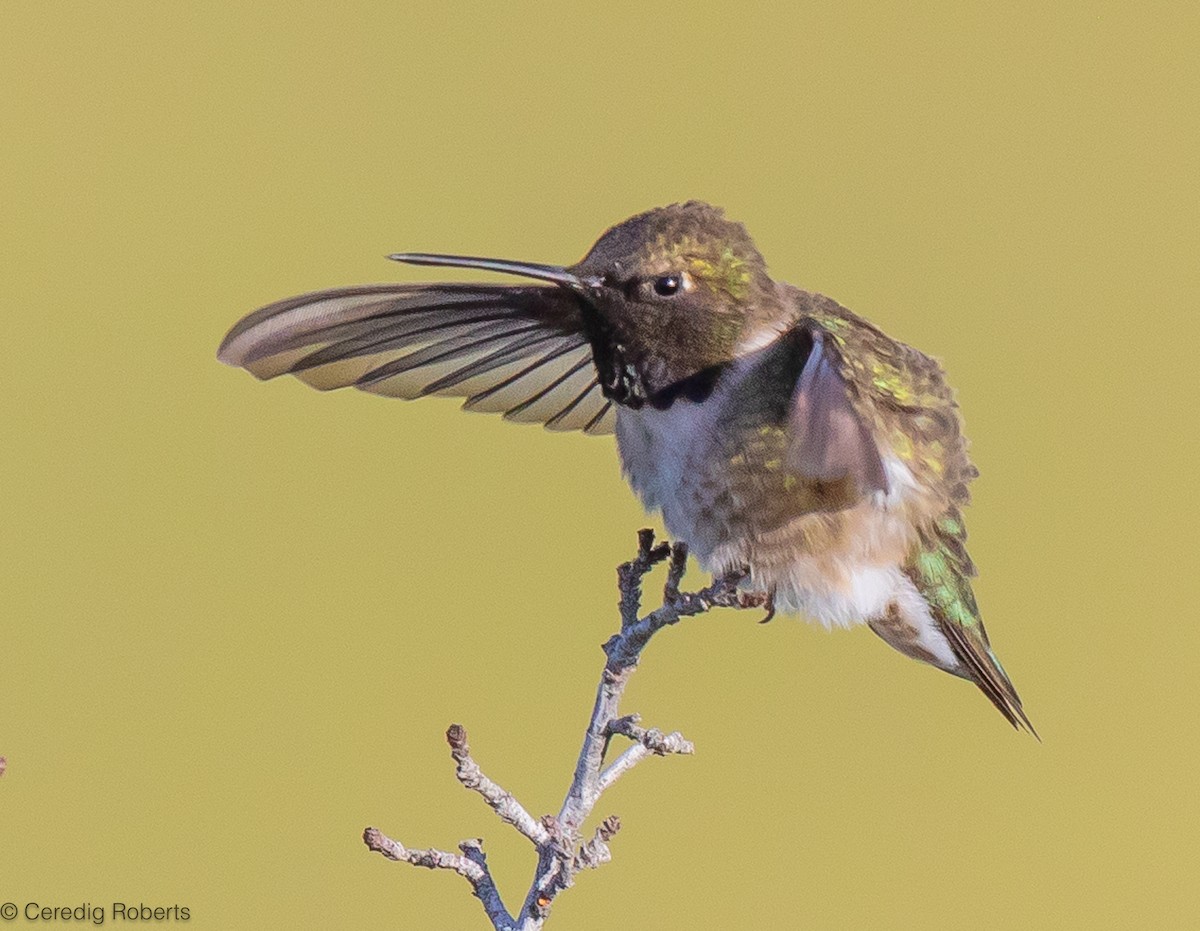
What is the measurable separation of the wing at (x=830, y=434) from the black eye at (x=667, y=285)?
0.53 m

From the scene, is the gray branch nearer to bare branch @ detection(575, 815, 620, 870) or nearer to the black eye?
bare branch @ detection(575, 815, 620, 870)

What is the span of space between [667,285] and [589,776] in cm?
108

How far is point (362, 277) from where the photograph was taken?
6371 millimetres

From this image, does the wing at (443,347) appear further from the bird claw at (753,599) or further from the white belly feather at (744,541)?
the bird claw at (753,599)

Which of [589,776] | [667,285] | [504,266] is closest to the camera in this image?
[589,776]

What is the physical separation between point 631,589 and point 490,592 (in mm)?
2812

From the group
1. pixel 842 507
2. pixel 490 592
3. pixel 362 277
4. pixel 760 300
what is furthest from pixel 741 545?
pixel 362 277

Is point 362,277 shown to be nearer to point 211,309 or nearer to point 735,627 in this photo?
point 211,309

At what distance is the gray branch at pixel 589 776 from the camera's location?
8.58 feet

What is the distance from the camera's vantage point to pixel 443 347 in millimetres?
3777

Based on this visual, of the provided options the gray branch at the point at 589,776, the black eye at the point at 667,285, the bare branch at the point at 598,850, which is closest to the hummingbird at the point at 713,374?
the black eye at the point at 667,285

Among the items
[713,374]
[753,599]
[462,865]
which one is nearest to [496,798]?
[462,865]

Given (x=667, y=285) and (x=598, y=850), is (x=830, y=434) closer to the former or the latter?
(x=667, y=285)

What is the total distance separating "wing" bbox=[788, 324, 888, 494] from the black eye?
532mm
